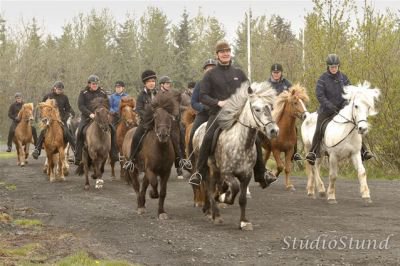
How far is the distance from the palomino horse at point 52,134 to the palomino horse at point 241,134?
9.35 m

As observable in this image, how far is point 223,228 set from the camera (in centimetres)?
1104

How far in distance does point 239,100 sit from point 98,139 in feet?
24.6

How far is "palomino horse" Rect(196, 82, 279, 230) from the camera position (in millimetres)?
10609

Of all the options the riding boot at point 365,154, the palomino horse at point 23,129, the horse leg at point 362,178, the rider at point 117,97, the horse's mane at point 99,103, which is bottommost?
the horse leg at point 362,178

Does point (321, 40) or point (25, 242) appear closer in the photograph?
point (25, 242)

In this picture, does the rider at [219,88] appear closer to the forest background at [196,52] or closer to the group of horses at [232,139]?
the group of horses at [232,139]

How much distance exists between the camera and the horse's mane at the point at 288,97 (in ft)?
52.7

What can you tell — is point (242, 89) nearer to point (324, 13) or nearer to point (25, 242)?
point (25, 242)

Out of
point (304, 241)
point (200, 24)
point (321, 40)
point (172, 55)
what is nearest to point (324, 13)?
point (321, 40)

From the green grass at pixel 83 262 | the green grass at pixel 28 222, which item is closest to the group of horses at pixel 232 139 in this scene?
the green grass at pixel 28 222

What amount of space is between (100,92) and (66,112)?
120 inches

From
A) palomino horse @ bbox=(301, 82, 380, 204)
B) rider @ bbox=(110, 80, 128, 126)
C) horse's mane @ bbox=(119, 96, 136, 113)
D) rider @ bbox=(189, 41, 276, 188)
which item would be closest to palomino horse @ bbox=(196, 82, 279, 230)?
rider @ bbox=(189, 41, 276, 188)

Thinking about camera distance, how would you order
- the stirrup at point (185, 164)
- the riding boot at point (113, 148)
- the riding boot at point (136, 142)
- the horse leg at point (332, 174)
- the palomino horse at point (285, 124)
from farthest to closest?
the riding boot at point (113, 148), the palomino horse at point (285, 124), the horse leg at point (332, 174), the riding boot at point (136, 142), the stirrup at point (185, 164)

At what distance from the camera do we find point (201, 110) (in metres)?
13.0
